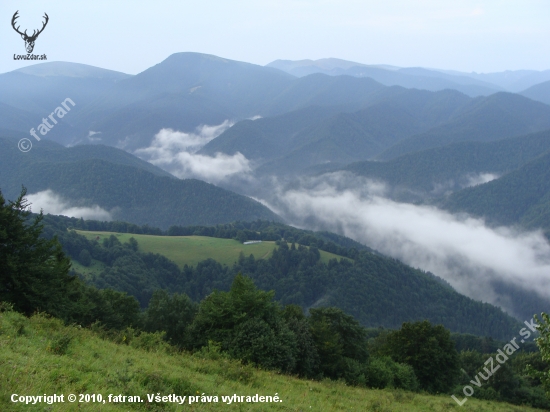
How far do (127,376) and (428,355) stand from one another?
34846mm

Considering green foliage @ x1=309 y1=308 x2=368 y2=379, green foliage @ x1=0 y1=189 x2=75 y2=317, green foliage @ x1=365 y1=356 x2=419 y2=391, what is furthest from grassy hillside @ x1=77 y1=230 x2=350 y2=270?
green foliage @ x1=0 y1=189 x2=75 y2=317

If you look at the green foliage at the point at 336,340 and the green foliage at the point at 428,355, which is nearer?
the green foliage at the point at 336,340

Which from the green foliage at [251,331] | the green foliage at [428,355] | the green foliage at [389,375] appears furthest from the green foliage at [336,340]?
the green foliage at [428,355]

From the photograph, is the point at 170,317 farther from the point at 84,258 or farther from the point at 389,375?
the point at 84,258

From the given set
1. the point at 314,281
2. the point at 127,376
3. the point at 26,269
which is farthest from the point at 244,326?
the point at 314,281

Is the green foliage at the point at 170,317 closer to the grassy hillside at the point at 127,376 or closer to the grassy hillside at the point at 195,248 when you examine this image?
the grassy hillside at the point at 127,376

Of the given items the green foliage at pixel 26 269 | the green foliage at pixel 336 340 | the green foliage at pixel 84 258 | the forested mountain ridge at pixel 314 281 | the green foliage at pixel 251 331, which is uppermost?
the green foliage at pixel 26 269

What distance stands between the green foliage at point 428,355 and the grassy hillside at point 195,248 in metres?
104

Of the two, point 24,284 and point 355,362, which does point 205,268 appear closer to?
point 355,362

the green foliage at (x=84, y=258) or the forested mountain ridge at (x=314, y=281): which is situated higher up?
the green foliage at (x=84, y=258)

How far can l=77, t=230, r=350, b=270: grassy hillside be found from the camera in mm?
141000

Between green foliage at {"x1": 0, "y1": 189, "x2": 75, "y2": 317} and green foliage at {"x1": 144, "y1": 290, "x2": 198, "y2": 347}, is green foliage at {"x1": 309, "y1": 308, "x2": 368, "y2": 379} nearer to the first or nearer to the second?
green foliage at {"x1": 144, "y1": 290, "x2": 198, "y2": 347}

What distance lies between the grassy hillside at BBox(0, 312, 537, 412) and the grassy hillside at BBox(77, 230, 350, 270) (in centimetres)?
12080

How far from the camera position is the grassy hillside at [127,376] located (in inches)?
452
